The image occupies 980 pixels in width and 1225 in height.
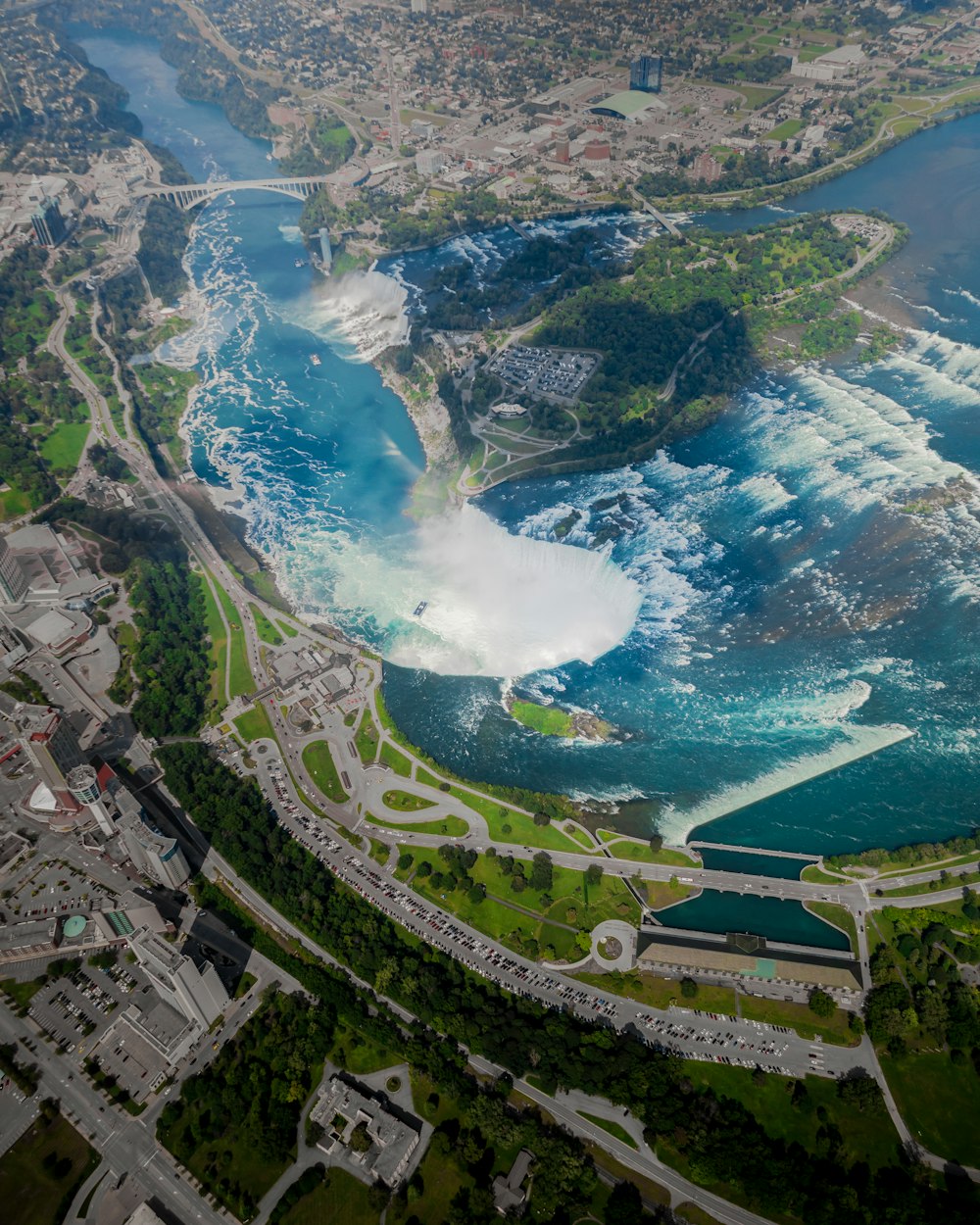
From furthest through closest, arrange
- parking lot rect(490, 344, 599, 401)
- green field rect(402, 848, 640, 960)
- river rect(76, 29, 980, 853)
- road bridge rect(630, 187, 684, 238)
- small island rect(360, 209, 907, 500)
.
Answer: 1. road bridge rect(630, 187, 684, 238)
2. parking lot rect(490, 344, 599, 401)
3. small island rect(360, 209, 907, 500)
4. river rect(76, 29, 980, 853)
5. green field rect(402, 848, 640, 960)

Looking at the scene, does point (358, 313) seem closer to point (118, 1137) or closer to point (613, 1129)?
point (118, 1137)

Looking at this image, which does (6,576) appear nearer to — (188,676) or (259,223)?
(188,676)

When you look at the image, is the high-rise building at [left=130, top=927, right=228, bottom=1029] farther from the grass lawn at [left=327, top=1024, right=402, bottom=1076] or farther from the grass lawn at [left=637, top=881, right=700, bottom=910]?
the grass lawn at [left=637, top=881, right=700, bottom=910]

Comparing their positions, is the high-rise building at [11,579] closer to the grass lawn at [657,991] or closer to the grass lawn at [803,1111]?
the grass lawn at [657,991]

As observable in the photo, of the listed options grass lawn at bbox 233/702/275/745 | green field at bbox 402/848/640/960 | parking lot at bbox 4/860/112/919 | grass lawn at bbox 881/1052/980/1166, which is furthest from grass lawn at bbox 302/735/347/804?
grass lawn at bbox 881/1052/980/1166

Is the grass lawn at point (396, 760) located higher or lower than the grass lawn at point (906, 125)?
lower

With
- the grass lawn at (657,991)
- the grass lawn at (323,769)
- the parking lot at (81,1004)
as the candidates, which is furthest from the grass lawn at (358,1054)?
the grass lawn at (323,769)

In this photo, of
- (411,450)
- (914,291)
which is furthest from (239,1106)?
(914,291)
